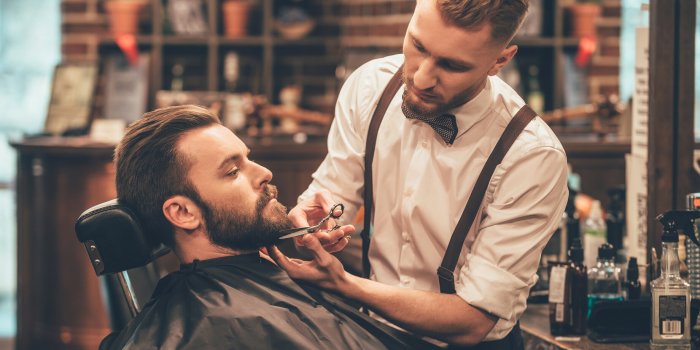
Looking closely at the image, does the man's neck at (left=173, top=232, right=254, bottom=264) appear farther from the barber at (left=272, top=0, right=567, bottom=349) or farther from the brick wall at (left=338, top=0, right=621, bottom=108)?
the brick wall at (left=338, top=0, right=621, bottom=108)

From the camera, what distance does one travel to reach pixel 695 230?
2.12 meters

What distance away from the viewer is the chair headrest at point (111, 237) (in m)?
1.81

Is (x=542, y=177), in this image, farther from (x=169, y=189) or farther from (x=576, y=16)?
(x=576, y=16)

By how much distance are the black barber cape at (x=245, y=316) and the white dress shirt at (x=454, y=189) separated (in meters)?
0.17

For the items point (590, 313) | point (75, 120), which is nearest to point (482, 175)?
point (590, 313)

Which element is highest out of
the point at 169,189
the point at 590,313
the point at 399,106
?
the point at 399,106

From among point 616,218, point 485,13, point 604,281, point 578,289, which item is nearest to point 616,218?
point 616,218

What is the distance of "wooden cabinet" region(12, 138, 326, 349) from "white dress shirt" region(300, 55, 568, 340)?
221cm

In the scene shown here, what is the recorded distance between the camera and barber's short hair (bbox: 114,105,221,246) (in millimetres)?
1946

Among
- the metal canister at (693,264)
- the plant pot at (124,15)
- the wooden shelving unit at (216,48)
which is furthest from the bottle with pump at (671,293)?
the plant pot at (124,15)

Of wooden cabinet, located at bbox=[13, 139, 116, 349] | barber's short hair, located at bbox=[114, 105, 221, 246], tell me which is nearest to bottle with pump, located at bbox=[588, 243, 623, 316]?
barber's short hair, located at bbox=[114, 105, 221, 246]

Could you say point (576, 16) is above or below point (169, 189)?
above

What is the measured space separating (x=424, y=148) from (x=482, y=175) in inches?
7.0

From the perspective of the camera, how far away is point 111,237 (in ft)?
5.97
